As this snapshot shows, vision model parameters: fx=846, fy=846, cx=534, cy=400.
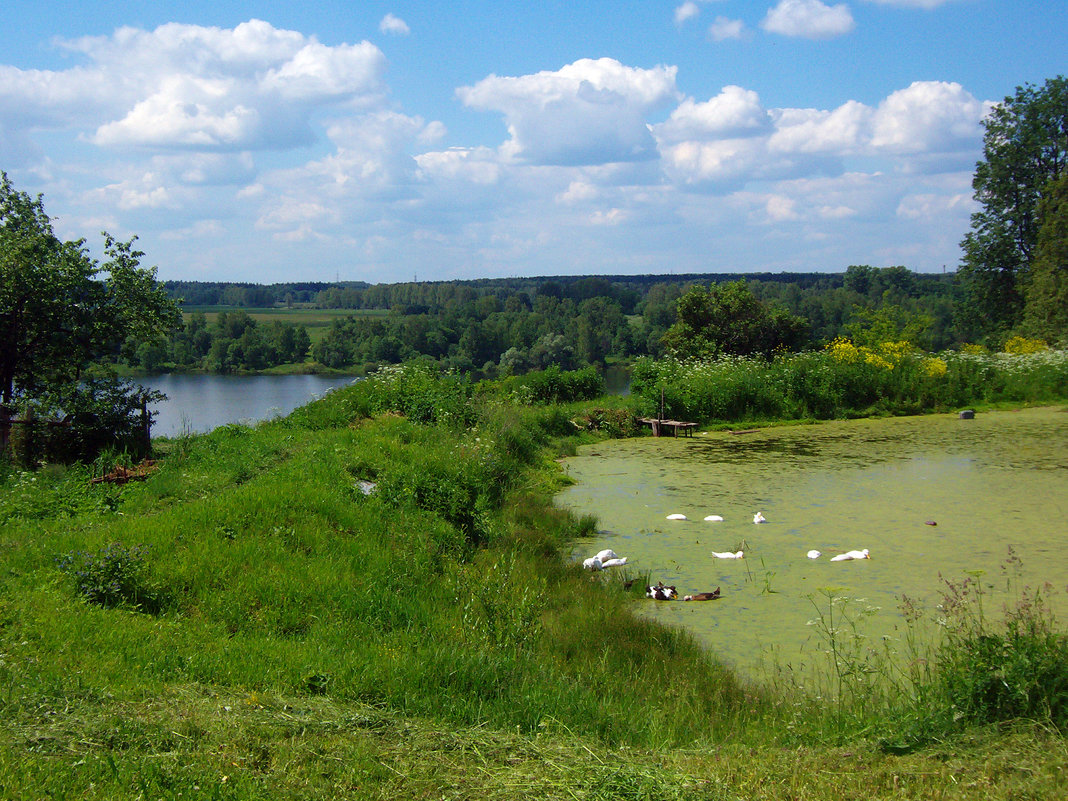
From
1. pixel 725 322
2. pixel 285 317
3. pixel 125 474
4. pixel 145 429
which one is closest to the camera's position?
pixel 125 474

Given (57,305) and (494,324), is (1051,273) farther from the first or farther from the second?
Result: (494,324)

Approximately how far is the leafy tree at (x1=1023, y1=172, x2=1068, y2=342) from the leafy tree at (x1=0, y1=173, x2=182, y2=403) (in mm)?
31546

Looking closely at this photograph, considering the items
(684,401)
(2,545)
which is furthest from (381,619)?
(684,401)

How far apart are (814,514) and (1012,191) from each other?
36.1 meters

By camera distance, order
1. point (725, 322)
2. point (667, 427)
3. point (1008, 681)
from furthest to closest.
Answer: point (725, 322), point (667, 427), point (1008, 681)

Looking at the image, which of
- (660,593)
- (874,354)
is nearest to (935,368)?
(874,354)

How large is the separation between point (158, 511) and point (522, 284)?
13503 cm

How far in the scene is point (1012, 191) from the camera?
131ft

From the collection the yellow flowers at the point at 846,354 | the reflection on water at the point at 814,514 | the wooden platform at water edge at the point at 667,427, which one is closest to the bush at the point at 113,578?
the reflection on water at the point at 814,514

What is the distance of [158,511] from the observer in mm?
7902

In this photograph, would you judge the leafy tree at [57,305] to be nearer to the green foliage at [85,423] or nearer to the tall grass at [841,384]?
the green foliage at [85,423]

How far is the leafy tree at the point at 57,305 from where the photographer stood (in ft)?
40.2

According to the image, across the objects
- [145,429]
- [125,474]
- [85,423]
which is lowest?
[125,474]

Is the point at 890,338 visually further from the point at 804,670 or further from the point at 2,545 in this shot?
the point at 2,545
